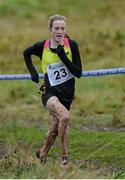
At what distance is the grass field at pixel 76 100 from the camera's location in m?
8.55

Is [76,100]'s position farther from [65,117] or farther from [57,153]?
[65,117]

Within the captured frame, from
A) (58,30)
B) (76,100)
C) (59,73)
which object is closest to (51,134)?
(59,73)

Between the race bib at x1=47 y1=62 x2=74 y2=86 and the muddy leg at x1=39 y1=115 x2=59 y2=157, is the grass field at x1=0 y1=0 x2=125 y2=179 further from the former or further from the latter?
the race bib at x1=47 y1=62 x2=74 y2=86

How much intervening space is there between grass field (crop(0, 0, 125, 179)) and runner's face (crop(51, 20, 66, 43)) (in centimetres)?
124

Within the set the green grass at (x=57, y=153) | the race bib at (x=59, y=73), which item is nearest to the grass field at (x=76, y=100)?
the green grass at (x=57, y=153)

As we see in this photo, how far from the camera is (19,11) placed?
28219 millimetres

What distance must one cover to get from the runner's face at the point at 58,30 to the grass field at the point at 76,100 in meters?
1.24

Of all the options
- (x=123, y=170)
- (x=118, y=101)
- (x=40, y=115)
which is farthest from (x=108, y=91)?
(x=123, y=170)

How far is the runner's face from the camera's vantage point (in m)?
8.14

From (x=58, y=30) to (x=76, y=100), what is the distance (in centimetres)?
619

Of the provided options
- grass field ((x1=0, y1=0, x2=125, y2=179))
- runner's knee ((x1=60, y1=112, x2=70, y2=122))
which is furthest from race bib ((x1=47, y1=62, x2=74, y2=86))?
grass field ((x1=0, y1=0, x2=125, y2=179))

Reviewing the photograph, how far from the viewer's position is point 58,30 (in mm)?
8148

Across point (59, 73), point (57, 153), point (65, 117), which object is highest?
point (59, 73)

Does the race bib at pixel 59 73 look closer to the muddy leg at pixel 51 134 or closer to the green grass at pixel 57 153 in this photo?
the muddy leg at pixel 51 134
